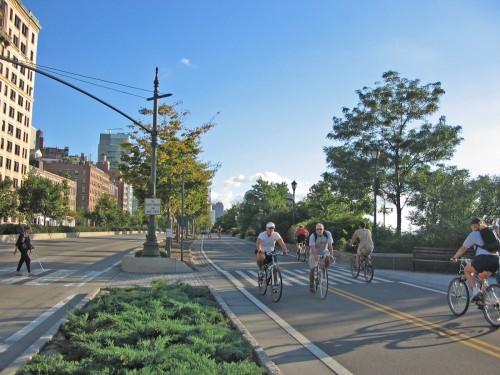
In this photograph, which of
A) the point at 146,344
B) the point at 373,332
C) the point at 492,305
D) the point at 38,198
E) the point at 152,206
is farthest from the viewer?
the point at 38,198

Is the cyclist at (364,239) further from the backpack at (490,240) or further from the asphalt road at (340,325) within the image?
the backpack at (490,240)

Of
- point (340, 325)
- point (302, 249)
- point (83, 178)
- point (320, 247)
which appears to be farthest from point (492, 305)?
point (83, 178)

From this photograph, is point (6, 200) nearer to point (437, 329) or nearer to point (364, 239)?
point (364, 239)

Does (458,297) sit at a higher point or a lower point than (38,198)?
lower

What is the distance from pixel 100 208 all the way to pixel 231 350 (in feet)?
363

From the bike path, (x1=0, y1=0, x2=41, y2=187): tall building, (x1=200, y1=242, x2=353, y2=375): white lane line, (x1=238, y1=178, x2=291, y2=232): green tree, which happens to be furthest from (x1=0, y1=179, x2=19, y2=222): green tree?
(x1=200, y1=242, x2=353, y2=375): white lane line

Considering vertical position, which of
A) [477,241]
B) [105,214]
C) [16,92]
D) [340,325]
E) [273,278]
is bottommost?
[340,325]

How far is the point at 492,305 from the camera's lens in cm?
778

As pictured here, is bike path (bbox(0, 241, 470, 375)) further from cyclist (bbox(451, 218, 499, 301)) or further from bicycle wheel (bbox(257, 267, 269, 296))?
cyclist (bbox(451, 218, 499, 301))

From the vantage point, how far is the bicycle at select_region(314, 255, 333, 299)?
Result: 1114 centimetres

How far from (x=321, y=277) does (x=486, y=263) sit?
13.8 ft

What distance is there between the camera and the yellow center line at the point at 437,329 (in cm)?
635

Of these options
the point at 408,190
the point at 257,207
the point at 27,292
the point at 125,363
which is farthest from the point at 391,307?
the point at 257,207

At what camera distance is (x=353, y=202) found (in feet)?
104
